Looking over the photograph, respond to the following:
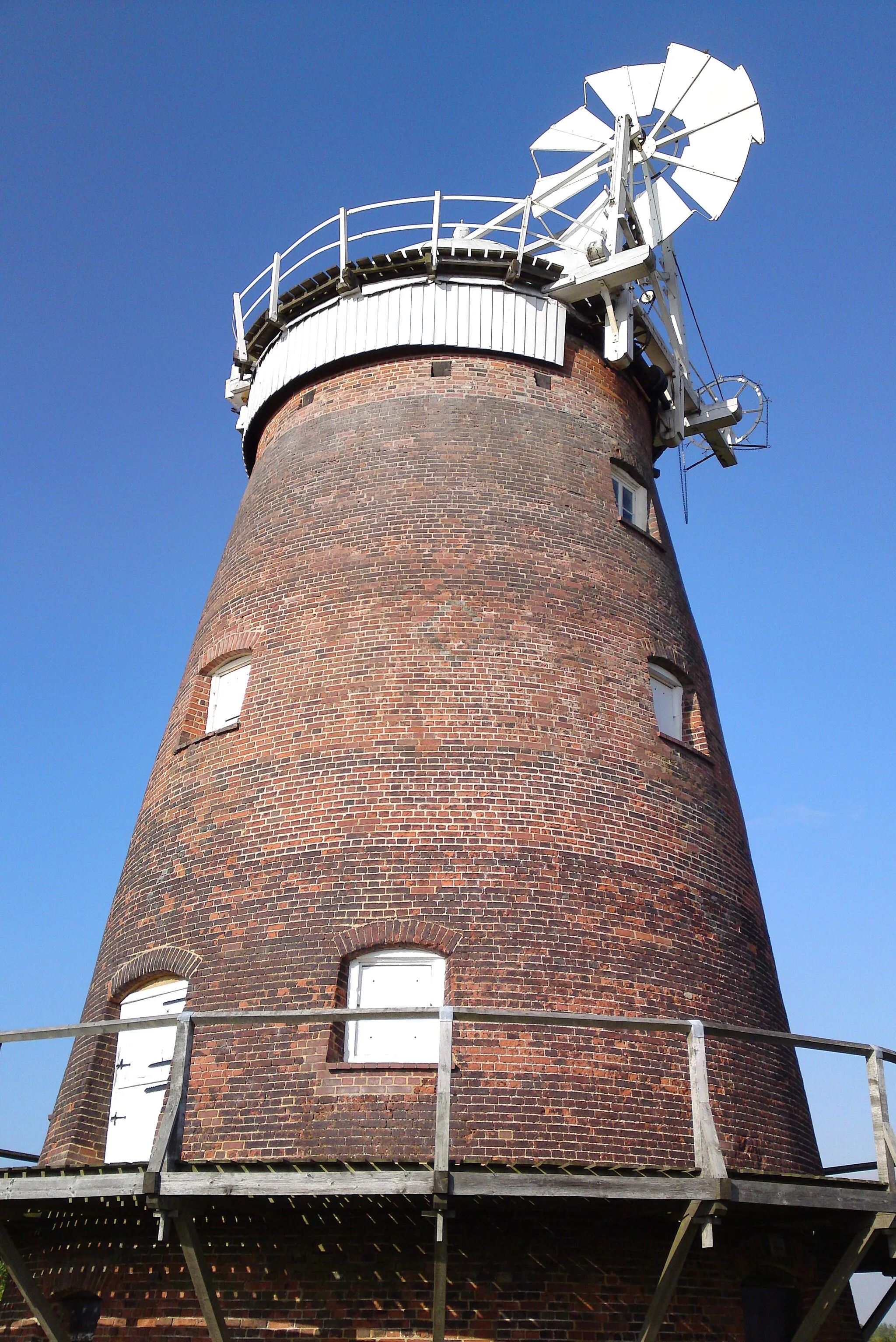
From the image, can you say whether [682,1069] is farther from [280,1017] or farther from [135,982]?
[135,982]

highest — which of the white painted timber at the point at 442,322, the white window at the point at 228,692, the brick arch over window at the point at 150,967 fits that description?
the white painted timber at the point at 442,322

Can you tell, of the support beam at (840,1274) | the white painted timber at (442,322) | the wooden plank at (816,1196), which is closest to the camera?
the wooden plank at (816,1196)

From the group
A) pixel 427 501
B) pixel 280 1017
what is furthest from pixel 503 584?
pixel 280 1017

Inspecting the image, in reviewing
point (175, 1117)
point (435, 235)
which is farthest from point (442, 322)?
point (175, 1117)

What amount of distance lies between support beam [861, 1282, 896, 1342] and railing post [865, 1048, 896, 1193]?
5.20ft

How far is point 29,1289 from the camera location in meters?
9.05

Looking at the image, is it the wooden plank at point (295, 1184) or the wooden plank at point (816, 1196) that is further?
the wooden plank at point (816, 1196)

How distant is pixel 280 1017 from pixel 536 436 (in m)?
8.13

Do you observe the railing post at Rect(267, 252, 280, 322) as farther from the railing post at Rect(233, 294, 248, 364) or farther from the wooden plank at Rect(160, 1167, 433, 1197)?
the wooden plank at Rect(160, 1167, 433, 1197)

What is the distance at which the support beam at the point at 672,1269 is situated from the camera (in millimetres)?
8148

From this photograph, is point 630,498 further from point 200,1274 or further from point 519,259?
point 200,1274

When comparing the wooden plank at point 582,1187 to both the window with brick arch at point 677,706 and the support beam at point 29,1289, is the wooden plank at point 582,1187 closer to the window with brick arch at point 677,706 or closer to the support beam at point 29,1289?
the support beam at point 29,1289

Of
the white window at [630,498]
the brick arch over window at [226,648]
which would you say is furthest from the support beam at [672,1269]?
the white window at [630,498]

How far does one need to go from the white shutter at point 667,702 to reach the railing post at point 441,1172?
20.0ft
